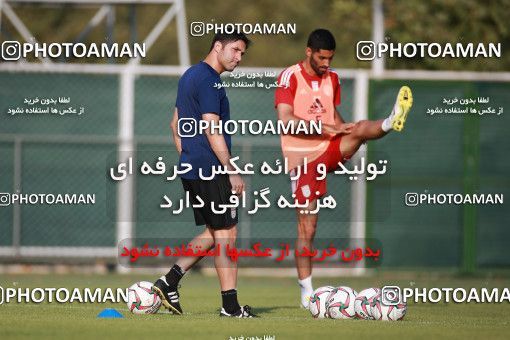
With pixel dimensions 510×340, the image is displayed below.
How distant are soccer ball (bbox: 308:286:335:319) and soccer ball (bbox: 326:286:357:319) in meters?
0.04

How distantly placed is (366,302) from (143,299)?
1983 mm

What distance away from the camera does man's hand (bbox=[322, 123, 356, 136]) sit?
44.3 ft

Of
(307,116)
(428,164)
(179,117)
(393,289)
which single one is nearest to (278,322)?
(393,289)

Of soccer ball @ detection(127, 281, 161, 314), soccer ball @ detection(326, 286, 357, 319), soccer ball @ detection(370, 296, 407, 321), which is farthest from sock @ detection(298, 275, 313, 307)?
soccer ball @ detection(127, 281, 161, 314)

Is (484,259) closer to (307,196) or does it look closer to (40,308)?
(307,196)

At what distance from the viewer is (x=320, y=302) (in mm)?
12133

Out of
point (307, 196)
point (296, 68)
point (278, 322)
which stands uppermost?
point (296, 68)

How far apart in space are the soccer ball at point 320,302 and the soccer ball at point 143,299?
138cm

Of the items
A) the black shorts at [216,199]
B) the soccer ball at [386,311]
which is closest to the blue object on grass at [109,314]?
the black shorts at [216,199]

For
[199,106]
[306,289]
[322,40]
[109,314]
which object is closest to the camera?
[109,314]

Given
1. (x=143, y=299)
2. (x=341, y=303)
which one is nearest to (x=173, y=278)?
(x=143, y=299)

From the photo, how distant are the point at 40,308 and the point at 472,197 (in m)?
8.47

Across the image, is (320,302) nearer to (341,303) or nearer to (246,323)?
(341,303)

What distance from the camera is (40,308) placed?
42.0ft
